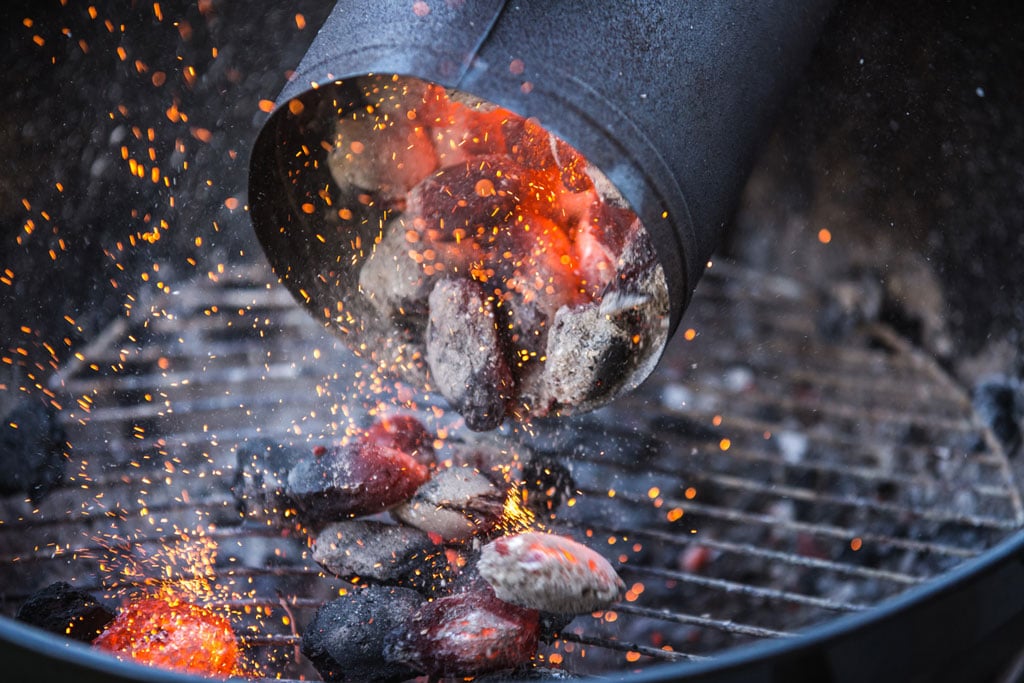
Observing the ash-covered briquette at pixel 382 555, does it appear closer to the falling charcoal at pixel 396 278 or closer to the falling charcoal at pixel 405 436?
the falling charcoal at pixel 405 436

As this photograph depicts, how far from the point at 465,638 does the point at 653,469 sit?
58cm

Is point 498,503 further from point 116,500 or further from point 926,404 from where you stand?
point 926,404

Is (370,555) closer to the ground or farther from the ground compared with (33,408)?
closer to the ground

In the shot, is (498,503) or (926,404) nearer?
(498,503)

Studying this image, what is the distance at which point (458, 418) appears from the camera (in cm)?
147

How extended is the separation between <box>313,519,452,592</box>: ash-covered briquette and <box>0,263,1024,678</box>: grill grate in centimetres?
8

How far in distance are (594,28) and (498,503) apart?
604mm

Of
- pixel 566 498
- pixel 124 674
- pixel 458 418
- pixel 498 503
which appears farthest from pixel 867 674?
pixel 458 418

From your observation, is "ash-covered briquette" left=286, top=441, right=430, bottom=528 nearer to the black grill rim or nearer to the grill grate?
the grill grate

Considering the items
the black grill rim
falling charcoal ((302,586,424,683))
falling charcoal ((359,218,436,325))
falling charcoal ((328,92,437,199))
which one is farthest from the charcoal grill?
the black grill rim

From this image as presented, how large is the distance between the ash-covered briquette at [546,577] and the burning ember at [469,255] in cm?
25

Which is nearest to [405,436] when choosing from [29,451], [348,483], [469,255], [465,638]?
[348,483]

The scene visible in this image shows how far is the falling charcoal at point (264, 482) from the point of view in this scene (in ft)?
4.15

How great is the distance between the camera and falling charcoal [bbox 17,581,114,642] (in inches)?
42.3
